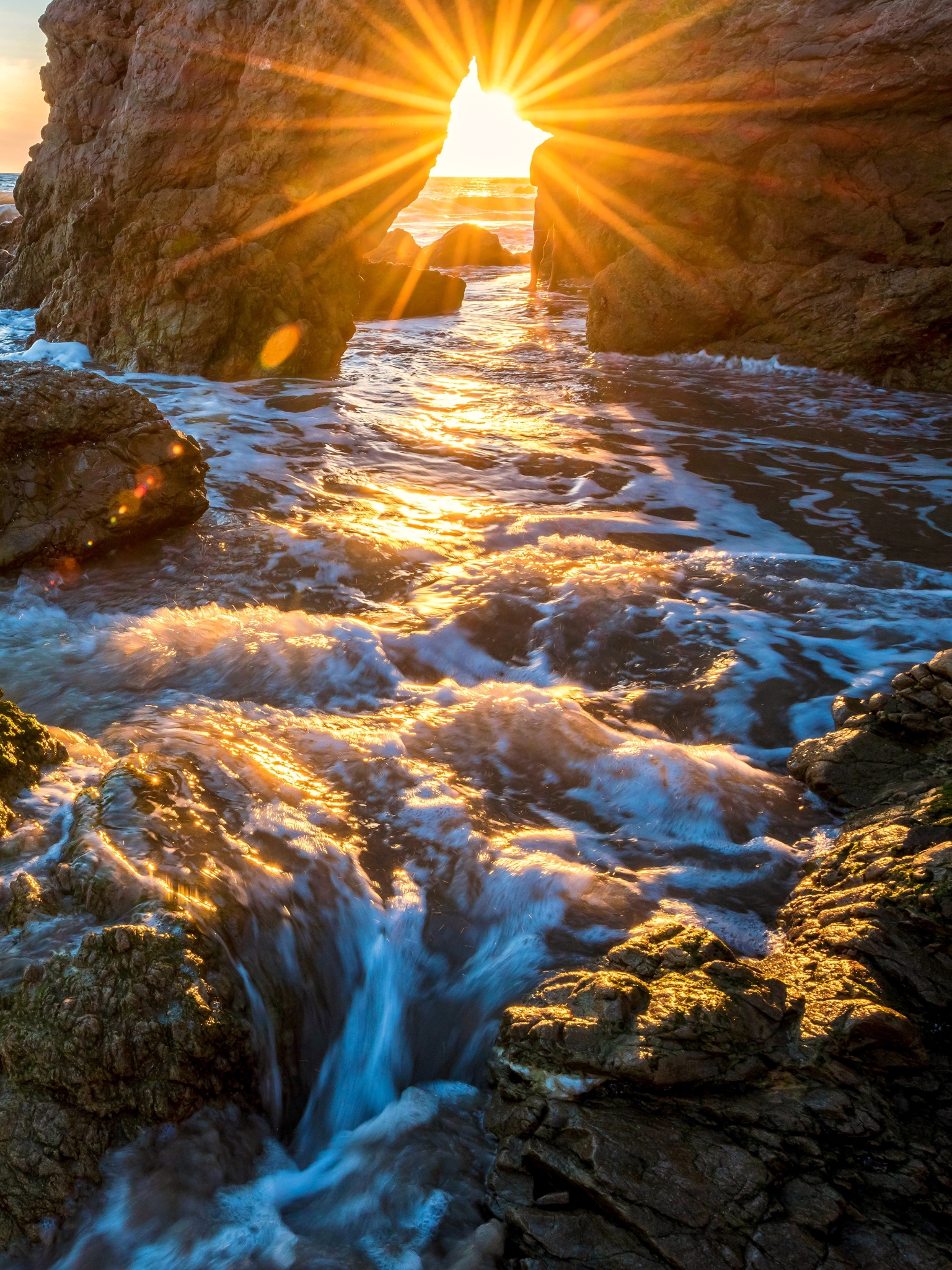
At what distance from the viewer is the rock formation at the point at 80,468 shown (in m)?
5.16

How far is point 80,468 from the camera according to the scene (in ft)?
17.7

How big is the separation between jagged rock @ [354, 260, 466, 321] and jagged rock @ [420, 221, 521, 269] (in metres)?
6.98

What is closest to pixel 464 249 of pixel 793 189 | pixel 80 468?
pixel 793 189

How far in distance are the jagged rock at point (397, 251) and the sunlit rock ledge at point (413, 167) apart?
1021 cm

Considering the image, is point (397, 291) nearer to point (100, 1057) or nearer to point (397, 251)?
point (397, 251)

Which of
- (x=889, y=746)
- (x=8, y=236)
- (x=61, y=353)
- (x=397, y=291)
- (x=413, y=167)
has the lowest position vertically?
(x=889, y=746)

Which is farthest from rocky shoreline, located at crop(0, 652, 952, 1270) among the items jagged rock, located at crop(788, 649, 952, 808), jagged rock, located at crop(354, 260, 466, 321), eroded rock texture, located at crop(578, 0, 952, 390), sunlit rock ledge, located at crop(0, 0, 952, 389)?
jagged rock, located at crop(354, 260, 466, 321)

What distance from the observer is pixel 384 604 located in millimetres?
5090

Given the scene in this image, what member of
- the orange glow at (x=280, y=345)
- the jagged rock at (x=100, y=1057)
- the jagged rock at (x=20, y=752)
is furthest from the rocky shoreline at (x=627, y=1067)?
the orange glow at (x=280, y=345)

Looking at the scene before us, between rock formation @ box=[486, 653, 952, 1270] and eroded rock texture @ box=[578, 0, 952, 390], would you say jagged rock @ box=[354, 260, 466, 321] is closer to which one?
eroded rock texture @ box=[578, 0, 952, 390]

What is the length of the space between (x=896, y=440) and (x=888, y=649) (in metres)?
5.06

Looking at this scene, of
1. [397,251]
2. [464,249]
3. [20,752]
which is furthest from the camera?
[464,249]

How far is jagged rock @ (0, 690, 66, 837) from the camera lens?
272 centimetres

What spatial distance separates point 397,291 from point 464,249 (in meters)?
9.97
